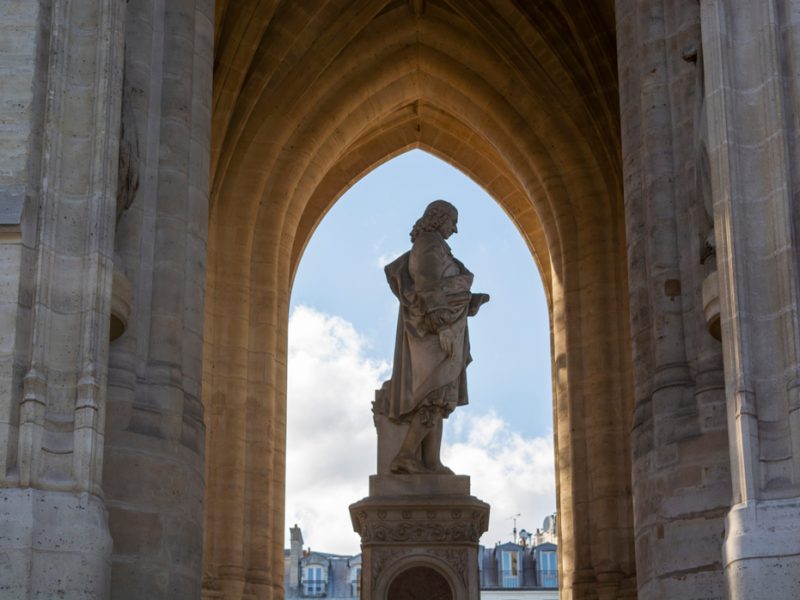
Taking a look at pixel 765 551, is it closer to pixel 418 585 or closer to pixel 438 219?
pixel 418 585

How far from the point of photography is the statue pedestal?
1780 cm

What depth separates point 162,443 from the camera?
46.8 feet

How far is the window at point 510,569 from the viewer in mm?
50062

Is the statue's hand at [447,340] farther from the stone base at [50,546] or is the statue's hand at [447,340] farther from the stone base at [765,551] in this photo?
the stone base at [50,546]

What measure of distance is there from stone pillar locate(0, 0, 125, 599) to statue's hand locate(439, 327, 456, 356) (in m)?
6.33

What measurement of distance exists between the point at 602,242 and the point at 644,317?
11213 mm

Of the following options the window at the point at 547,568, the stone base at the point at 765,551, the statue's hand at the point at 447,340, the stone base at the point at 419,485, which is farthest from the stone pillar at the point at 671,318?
the window at the point at 547,568

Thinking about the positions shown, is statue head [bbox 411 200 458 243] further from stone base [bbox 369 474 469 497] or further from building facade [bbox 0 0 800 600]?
building facade [bbox 0 0 800 600]

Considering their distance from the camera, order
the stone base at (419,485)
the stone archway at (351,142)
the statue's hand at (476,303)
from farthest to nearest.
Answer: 1. the stone archway at (351,142)
2. the statue's hand at (476,303)
3. the stone base at (419,485)

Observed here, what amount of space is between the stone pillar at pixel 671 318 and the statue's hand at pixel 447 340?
365 cm

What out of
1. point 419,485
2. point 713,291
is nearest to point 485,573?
point 419,485

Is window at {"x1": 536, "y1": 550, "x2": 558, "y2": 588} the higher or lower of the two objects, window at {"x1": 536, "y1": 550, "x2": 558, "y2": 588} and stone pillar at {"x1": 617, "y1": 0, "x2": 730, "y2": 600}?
the higher

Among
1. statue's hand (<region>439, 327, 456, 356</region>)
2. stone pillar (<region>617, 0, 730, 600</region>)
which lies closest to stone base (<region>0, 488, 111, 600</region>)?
stone pillar (<region>617, 0, 730, 600</region>)

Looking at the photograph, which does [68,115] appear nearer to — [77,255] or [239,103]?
[77,255]
